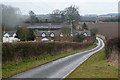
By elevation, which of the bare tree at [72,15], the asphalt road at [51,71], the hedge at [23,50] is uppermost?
the bare tree at [72,15]

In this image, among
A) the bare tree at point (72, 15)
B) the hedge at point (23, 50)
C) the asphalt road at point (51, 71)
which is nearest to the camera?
the asphalt road at point (51, 71)

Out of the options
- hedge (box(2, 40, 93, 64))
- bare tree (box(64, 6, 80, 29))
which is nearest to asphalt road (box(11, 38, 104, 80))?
hedge (box(2, 40, 93, 64))

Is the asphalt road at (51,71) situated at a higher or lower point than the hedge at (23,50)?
lower

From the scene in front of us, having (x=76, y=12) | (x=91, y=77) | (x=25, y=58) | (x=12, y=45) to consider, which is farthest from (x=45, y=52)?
(x=76, y=12)

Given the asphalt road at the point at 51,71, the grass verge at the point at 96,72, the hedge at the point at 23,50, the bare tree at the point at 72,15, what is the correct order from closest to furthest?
1. the grass verge at the point at 96,72
2. the asphalt road at the point at 51,71
3. the hedge at the point at 23,50
4. the bare tree at the point at 72,15

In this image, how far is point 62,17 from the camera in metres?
88.8

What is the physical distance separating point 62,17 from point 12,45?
74.6 metres

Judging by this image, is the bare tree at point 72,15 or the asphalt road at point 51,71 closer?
the asphalt road at point 51,71

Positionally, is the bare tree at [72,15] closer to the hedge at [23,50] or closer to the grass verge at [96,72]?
the hedge at [23,50]

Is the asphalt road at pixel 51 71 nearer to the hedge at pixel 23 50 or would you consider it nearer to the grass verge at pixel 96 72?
the grass verge at pixel 96 72

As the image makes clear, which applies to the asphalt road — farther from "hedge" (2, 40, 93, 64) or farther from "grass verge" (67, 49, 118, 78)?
"hedge" (2, 40, 93, 64)

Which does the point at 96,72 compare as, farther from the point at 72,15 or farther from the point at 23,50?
the point at 72,15

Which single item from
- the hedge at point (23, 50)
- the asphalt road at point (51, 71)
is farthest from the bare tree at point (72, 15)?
the asphalt road at point (51, 71)

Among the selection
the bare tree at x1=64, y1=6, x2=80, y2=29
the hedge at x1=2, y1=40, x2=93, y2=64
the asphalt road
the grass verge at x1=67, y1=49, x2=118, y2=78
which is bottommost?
the asphalt road
